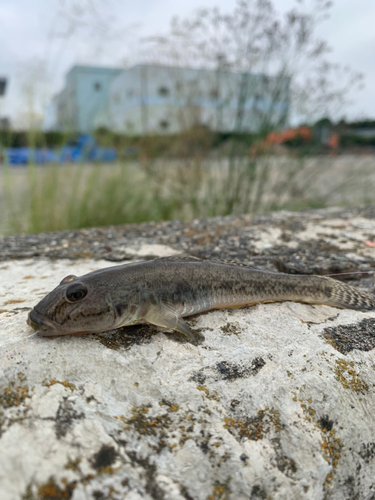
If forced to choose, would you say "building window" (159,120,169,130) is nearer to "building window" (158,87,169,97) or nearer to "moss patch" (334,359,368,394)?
"building window" (158,87,169,97)

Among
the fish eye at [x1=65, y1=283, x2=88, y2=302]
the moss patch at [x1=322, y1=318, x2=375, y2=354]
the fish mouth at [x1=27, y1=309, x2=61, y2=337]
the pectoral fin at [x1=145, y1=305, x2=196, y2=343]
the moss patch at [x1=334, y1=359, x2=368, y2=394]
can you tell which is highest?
the fish eye at [x1=65, y1=283, x2=88, y2=302]

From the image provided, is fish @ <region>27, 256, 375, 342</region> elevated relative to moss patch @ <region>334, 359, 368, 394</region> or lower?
elevated

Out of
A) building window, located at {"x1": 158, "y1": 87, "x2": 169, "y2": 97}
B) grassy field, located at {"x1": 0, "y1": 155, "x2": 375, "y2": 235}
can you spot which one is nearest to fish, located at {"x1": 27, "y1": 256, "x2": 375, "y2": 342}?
grassy field, located at {"x1": 0, "y1": 155, "x2": 375, "y2": 235}

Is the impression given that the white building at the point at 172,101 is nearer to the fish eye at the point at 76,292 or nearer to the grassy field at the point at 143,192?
the grassy field at the point at 143,192

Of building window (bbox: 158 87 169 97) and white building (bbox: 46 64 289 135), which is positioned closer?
white building (bbox: 46 64 289 135)

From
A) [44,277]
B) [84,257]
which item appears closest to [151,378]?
[44,277]

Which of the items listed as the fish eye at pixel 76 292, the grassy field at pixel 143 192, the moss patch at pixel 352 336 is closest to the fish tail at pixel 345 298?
the moss patch at pixel 352 336

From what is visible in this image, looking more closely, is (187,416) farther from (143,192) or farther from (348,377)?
(143,192)
